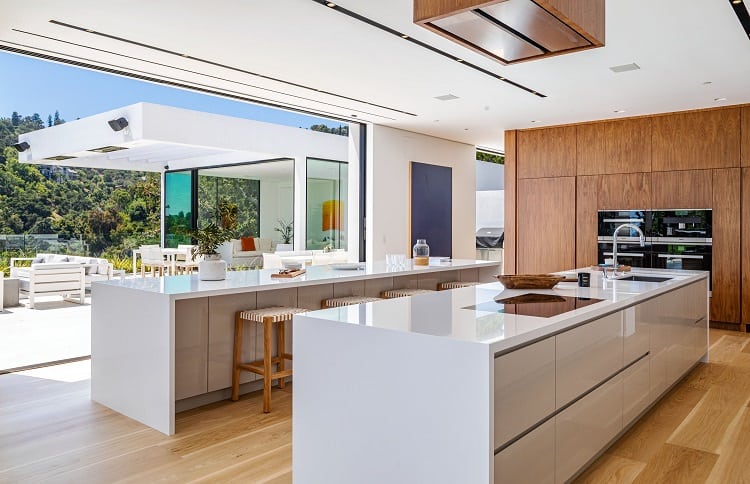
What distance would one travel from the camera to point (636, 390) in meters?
3.31

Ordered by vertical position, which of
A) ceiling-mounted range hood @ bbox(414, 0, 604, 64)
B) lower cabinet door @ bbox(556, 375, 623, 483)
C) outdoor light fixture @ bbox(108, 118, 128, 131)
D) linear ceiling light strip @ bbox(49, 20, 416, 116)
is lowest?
lower cabinet door @ bbox(556, 375, 623, 483)

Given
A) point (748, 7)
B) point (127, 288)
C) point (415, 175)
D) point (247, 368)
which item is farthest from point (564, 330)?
point (415, 175)

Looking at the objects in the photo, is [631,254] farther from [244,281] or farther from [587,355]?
[244,281]

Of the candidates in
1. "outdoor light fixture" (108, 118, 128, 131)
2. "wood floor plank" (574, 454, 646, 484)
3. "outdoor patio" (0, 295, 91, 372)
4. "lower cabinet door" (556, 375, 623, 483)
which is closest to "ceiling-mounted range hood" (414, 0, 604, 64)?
"lower cabinet door" (556, 375, 623, 483)

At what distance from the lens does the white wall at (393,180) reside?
8422mm

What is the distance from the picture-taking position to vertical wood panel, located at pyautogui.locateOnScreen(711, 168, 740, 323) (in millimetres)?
6883

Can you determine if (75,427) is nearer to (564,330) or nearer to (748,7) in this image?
(564,330)

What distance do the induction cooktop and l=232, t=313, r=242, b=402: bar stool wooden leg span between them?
178 cm

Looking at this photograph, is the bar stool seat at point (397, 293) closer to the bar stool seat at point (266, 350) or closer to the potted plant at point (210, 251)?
the bar stool seat at point (266, 350)

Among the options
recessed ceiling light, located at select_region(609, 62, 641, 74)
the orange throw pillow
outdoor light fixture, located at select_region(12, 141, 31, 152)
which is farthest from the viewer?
the orange throw pillow

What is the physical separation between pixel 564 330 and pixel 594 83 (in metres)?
4.30

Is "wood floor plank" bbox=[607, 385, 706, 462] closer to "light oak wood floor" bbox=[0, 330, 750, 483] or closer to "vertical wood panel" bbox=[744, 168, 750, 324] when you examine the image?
"light oak wood floor" bbox=[0, 330, 750, 483]

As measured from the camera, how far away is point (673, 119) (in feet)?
24.0

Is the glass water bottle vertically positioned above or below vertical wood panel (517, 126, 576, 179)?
below
